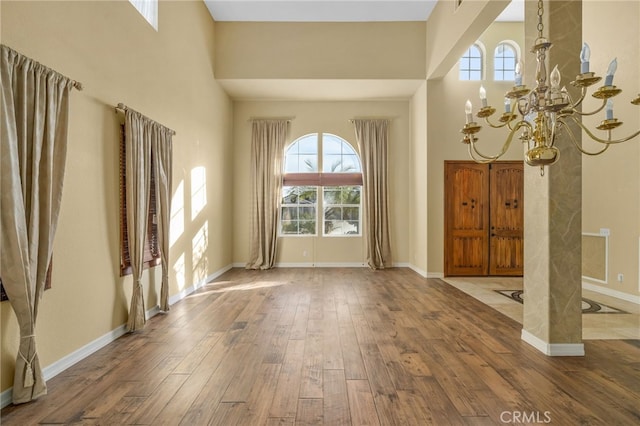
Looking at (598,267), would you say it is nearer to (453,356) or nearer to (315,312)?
(453,356)

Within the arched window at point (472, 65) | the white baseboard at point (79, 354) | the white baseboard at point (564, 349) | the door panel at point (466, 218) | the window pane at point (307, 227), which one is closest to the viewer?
the white baseboard at point (79, 354)

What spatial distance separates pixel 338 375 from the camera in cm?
258

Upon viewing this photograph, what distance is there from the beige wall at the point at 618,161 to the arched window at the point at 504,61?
144cm

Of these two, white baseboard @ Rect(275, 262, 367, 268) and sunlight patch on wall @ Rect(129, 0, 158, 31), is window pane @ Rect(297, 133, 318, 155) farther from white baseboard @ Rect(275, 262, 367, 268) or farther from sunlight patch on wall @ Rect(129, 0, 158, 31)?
sunlight patch on wall @ Rect(129, 0, 158, 31)

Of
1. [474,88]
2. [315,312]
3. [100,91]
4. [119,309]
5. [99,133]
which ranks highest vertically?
[474,88]

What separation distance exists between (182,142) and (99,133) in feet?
6.03

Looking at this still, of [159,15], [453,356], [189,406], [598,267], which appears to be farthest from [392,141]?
[189,406]

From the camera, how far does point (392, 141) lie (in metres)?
7.66

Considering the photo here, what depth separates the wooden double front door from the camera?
6.67 meters

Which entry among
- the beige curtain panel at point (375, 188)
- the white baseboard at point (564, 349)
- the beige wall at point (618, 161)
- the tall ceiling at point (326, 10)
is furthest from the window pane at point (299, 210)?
the white baseboard at point (564, 349)

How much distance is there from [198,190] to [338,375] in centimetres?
407

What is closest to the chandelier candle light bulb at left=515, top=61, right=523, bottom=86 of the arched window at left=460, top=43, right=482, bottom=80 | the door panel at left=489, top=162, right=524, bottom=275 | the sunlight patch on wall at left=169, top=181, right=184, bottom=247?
the sunlight patch on wall at left=169, top=181, right=184, bottom=247

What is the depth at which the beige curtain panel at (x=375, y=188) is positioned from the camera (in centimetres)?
745

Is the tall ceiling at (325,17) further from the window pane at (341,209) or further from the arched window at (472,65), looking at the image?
the window pane at (341,209)
